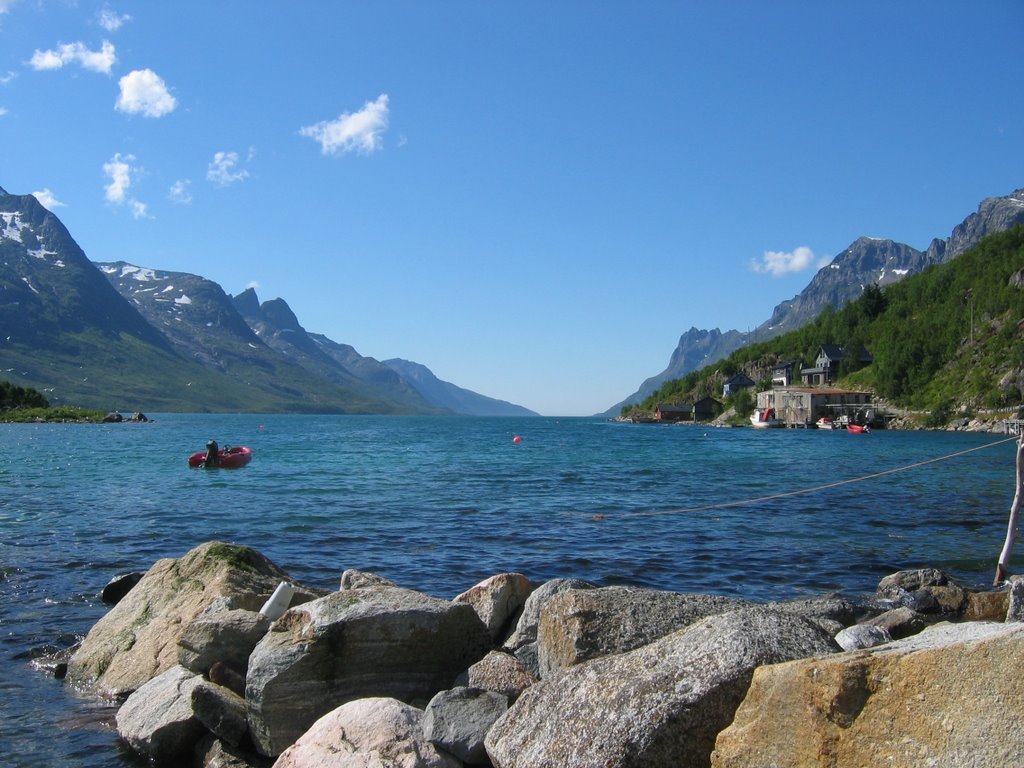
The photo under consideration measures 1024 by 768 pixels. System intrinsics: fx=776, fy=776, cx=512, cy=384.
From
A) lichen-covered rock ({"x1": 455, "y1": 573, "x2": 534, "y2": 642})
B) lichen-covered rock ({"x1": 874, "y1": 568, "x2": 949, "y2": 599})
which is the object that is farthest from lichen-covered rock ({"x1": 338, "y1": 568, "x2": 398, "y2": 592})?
lichen-covered rock ({"x1": 874, "y1": 568, "x2": 949, "y2": 599})

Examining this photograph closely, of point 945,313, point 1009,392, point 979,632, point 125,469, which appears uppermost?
point 945,313

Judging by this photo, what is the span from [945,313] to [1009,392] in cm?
4830

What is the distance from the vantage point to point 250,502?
34.7 meters

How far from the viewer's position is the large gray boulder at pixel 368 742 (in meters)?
7.16

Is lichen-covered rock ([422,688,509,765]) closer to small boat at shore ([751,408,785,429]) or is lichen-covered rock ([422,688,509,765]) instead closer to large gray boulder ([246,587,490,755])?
large gray boulder ([246,587,490,755])

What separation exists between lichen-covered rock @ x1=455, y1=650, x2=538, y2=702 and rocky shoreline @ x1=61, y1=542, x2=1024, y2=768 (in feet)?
0.07

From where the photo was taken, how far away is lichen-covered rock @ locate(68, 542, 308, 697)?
11688 mm

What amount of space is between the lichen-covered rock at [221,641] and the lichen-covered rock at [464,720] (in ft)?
12.3

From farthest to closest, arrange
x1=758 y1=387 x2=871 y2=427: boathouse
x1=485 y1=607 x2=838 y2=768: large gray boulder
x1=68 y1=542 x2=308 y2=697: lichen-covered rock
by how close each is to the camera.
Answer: x1=758 y1=387 x2=871 y2=427: boathouse
x1=68 y1=542 x2=308 y2=697: lichen-covered rock
x1=485 y1=607 x2=838 y2=768: large gray boulder

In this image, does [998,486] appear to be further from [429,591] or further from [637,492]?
[429,591]

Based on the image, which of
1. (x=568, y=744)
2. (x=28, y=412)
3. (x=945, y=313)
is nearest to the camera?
(x=568, y=744)

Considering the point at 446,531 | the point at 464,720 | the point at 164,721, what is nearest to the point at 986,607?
the point at 464,720

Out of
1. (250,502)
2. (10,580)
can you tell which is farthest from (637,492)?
(10,580)

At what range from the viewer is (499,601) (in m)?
11.4
